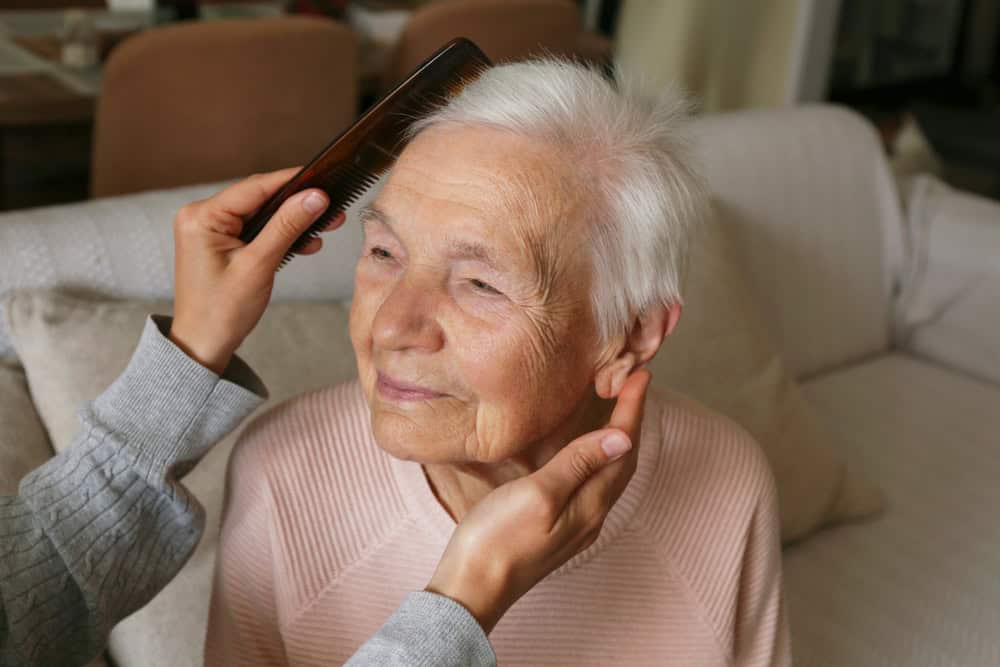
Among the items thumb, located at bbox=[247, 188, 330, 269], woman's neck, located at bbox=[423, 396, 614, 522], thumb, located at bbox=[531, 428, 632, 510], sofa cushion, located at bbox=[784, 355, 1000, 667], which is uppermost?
thumb, located at bbox=[247, 188, 330, 269]

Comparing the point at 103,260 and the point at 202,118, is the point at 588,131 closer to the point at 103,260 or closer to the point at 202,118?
the point at 103,260

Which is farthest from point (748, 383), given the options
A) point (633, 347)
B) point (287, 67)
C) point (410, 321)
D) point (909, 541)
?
point (287, 67)

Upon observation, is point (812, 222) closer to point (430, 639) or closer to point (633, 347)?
point (633, 347)

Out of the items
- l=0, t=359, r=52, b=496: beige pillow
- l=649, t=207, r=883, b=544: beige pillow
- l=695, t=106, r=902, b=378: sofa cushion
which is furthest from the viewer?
l=695, t=106, r=902, b=378: sofa cushion

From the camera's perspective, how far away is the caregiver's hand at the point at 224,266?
1.10 m

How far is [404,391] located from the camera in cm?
106

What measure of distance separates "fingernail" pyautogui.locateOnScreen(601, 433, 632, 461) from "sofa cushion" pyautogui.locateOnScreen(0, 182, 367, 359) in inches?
32.5

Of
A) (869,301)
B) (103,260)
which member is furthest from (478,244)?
(869,301)

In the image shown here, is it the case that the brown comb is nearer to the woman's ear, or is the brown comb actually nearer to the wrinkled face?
the wrinkled face

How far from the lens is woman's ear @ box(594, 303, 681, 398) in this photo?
1.15 m

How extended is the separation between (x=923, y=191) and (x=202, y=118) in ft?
5.24

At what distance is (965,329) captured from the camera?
8.01 ft

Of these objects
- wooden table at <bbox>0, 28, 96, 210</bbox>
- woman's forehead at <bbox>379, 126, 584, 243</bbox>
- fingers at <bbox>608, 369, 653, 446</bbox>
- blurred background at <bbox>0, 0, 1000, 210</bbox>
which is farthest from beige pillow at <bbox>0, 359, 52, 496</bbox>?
wooden table at <bbox>0, 28, 96, 210</bbox>

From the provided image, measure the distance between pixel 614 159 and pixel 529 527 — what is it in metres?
0.36
